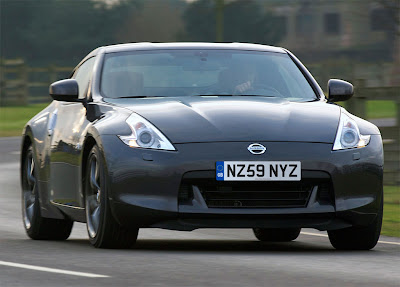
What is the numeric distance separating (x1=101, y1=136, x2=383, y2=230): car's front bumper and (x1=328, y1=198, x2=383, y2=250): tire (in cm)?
40

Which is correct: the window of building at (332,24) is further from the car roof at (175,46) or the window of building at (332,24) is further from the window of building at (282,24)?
the car roof at (175,46)

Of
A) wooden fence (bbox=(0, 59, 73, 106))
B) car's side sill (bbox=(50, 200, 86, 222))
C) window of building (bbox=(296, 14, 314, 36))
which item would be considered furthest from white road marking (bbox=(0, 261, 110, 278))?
window of building (bbox=(296, 14, 314, 36))

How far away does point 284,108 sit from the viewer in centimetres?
858

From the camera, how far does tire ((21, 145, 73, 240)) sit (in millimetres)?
10000

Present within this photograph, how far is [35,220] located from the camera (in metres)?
10.1

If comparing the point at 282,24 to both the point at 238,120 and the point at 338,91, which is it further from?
the point at 238,120

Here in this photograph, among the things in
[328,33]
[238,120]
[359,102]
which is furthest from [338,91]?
[328,33]

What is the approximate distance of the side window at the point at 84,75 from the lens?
9688mm

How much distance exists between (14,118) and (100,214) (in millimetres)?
41346

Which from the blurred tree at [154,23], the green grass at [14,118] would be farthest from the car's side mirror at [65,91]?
the blurred tree at [154,23]

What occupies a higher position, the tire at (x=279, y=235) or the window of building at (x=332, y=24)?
Answer: the tire at (x=279, y=235)

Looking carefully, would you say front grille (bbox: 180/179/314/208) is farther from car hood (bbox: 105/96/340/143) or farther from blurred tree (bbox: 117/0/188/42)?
blurred tree (bbox: 117/0/188/42)

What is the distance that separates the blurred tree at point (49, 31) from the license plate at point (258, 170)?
65.1 m

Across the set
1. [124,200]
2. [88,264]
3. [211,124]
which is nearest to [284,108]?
[211,124]
